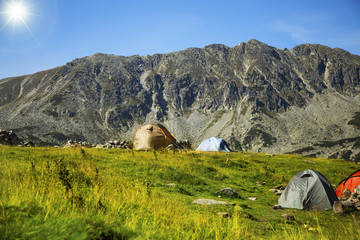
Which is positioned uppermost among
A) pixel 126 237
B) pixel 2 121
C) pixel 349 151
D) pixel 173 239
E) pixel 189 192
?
pixel 2 121

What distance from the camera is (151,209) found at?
23.4 feet

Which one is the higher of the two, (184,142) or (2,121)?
(2,121)

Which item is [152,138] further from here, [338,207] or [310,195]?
[338,207]

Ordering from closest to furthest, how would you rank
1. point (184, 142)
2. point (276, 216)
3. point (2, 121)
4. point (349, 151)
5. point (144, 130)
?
1. point (276, 216)
2. point (144, 130)
3. point (184, 142)
4. point (349, 151)
5. point (2, 121)

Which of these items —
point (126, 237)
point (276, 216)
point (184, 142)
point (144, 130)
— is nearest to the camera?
point (126, 237)

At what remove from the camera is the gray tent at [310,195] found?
46.1 feet

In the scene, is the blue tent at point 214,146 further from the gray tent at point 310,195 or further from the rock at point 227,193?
the rock at point 227,193

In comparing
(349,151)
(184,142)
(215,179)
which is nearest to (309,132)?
(349,151)

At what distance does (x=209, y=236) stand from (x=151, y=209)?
1.87 metres

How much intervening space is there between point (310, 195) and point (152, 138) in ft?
79.5

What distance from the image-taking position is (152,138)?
1395 inches

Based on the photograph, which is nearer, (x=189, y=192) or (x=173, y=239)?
(x=173, y=239)

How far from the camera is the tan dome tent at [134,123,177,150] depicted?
35.2 m

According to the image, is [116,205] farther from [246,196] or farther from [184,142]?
[184,142]
